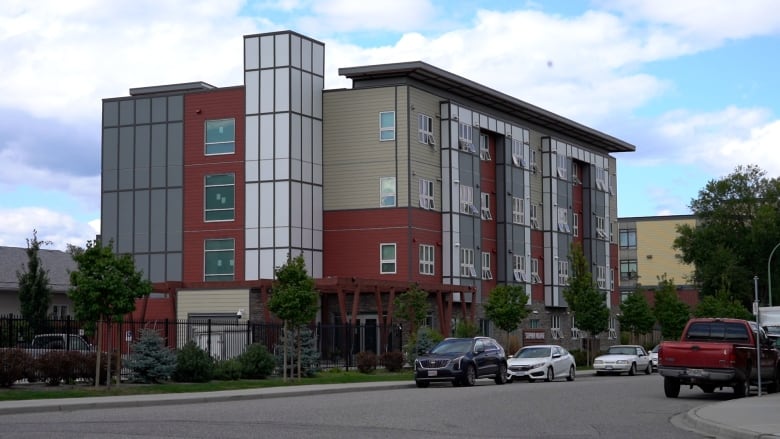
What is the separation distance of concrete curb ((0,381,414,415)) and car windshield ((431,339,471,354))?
3305mm

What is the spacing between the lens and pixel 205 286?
56812 millimetres

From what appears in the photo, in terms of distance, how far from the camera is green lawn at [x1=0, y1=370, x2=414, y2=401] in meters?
28.0

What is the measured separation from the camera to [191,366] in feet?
114

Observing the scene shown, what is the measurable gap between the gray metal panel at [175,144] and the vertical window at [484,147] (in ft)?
56.3

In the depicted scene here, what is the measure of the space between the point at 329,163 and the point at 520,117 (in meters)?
16.1

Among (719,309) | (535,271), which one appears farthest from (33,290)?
(719,309)

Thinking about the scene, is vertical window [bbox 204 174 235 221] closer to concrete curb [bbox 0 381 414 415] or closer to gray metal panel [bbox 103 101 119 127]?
gray metal panel [bbox 103 101 119 127]

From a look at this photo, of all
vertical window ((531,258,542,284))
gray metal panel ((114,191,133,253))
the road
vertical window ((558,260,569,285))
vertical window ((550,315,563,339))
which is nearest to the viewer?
the road

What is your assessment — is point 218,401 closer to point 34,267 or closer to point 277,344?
point 277,344

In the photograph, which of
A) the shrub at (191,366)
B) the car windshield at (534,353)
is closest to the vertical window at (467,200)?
the car windshield at (534,353)

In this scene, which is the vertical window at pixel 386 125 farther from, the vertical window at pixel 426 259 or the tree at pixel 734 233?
the tree at pixel 734 233

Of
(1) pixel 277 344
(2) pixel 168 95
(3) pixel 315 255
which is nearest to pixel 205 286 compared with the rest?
(3) pixel 315 255

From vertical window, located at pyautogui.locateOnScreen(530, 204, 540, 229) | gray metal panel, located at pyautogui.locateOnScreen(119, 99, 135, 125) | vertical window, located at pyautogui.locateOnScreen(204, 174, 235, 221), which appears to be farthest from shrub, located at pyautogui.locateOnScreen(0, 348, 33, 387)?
vertical window, located at pyautogui.locateOnScreen(530, 204, 540, 229)

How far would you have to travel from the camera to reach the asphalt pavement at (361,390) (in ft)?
62.6
